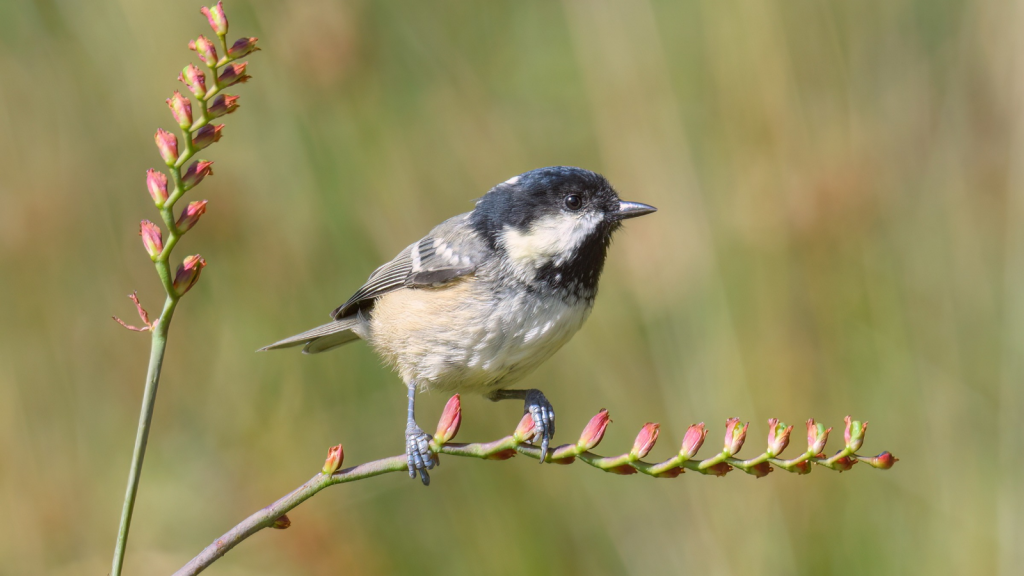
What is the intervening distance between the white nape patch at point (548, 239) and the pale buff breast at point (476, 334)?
14cm

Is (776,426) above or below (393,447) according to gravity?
above

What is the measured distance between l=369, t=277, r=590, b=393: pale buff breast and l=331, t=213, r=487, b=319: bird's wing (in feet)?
0.19

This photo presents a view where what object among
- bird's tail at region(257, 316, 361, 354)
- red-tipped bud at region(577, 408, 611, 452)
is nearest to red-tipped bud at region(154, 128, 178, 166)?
red-tipped bud at region(577, 408, 611, 452)

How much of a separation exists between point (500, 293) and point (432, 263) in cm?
38

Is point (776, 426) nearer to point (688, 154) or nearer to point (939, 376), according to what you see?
point (688, 154)

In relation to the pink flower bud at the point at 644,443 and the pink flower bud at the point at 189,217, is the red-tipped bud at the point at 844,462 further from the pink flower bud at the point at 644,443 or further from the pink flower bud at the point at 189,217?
the pink flower bud at the point at 189,217

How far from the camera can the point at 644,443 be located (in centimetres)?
141

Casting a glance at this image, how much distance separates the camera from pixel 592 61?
11.4 ft

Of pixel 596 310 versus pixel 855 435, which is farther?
pixel 596 310

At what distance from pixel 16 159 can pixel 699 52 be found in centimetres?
312

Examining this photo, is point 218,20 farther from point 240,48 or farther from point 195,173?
point 195,173

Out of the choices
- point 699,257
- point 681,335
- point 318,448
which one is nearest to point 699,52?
point 699,257

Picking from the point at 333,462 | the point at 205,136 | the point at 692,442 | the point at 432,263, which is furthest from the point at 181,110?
the point at 432,263

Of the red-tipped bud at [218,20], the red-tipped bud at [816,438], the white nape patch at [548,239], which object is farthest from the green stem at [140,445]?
the white nape patch at [548,239]
